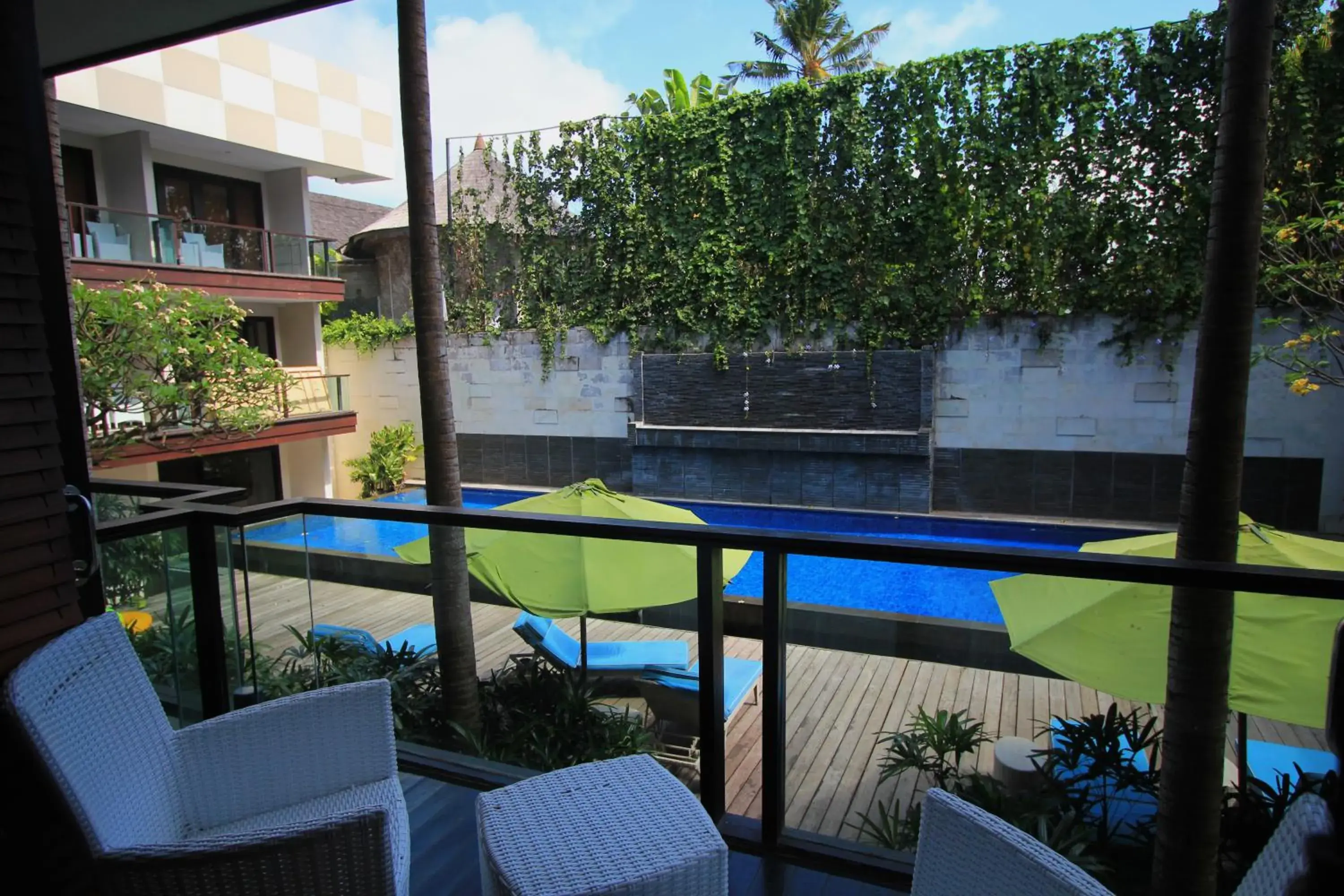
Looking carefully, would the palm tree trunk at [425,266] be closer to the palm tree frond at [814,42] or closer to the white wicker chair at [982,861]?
the white wicker chair at [982,861]

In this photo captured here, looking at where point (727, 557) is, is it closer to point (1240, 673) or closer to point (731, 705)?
point (731, 705)

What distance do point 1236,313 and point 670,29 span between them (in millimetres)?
31124

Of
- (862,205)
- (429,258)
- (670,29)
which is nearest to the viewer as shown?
(429,258)

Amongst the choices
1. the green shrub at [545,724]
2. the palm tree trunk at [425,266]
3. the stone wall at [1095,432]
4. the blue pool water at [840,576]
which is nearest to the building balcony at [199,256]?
the palm tree trunk at [425,266]

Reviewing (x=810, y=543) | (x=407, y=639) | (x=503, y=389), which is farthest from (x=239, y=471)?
(x=810, y=543)

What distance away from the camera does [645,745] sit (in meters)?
3.15

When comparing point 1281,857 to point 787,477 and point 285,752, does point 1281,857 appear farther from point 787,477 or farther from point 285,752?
point 787,477

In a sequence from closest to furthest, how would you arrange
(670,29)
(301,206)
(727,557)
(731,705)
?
(727,557), (731,705), (301,206), (670,29)

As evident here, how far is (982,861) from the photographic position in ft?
4.26

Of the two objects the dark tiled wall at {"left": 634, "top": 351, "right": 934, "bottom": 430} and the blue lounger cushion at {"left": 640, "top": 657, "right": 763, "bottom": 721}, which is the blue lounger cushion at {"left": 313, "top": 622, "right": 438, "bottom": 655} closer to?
the blue lounger cushion at {"left": 640, "top": 657, "right": 763, "bottom": 721}

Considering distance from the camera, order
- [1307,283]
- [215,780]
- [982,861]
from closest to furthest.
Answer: [982,861], [215,780], [1307,283]

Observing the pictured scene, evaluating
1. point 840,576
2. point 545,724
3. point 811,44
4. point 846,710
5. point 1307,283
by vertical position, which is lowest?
point 545,724

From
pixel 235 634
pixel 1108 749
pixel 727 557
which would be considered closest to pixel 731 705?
pixel 727 557

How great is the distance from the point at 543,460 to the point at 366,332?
4.59m
